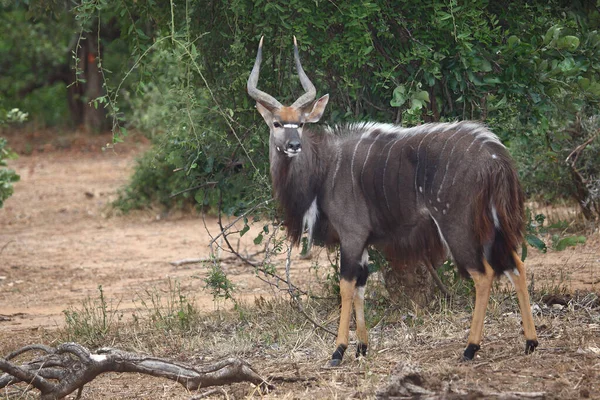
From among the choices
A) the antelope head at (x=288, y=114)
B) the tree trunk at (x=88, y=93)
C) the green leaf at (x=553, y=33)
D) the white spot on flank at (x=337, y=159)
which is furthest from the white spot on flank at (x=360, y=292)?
the tree trunk at (x=88, y=93)

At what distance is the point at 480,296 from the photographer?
5.18 meters

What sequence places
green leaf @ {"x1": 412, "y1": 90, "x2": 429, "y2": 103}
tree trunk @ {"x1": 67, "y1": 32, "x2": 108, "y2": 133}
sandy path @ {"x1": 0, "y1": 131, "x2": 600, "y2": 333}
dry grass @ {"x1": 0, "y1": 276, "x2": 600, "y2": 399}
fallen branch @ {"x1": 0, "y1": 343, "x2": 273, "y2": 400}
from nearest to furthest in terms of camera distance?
1. dry grass @ {"x1": 0, "y1": 276, "x2": 600, "y2": 399}
2. fallen branch @ {"x1": 0, "y1": 343, "x2": 273, "y2": 400}
3. green leaf @ {"x1": 412, "y1": 90, "x2": 429, "y2": 103}
4. sandy path @ {"x1": 0, "y1": 131, "x2": 600, "y2": 333}
5. tree trunk @ {"x1": 67, "y1": 32, "x2": 108, "y2": 133}

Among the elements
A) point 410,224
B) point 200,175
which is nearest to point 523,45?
point 410,224

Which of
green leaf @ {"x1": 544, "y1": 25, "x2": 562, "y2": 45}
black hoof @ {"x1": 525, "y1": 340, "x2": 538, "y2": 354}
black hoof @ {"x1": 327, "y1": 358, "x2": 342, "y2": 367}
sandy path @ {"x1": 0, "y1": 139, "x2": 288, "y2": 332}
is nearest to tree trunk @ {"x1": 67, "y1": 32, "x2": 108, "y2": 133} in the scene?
sandy path @ {"x1": 0, "y1": 139, "x2": 288, "y2": 332}

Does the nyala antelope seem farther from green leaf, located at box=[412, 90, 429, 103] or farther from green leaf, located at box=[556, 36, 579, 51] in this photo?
green leaf, located at box=[556, 36, 579, 51]

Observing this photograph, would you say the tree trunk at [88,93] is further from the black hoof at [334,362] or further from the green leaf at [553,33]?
the black hoof at [334,362]

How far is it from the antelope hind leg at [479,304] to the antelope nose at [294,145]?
1240mm

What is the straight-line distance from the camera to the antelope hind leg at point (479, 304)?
5168 mm

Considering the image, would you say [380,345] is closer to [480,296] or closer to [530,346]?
[480,296]

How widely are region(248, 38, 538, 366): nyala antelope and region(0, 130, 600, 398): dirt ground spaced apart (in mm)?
524

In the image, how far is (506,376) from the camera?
4688 mm

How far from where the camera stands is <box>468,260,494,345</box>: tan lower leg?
517 centimetres

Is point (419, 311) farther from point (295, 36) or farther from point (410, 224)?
point (295, 36)

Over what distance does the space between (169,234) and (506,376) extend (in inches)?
303
